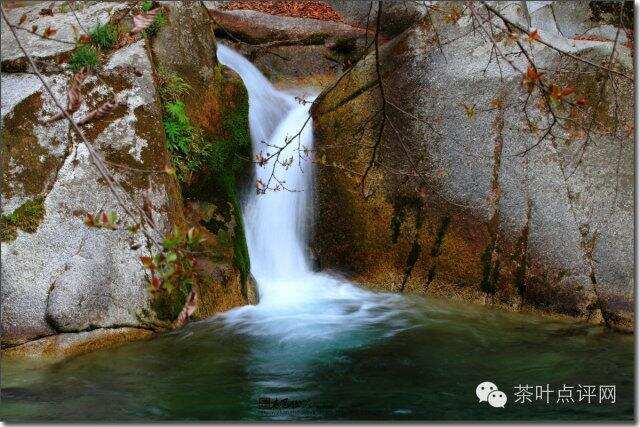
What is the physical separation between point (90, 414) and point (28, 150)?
7.82ft

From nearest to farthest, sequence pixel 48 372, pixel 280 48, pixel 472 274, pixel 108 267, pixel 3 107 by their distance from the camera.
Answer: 1. pixel 48 372
2. pixel 108 267
3. pixel 3 107
4. pixel 472 274
5. pixel 280 48

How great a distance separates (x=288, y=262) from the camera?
22.4 feet

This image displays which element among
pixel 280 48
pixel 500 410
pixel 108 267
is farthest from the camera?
pixel 280 48

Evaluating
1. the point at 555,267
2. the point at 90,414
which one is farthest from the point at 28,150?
the point at 555,267

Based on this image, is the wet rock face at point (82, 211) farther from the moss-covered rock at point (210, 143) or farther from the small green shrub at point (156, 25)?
the small green shrub at point (156, 25)

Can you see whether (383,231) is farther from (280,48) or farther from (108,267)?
(280,48)

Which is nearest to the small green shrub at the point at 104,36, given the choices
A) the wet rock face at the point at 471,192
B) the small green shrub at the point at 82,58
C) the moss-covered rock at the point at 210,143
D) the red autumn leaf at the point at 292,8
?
the small green shrub at the point at 82,58

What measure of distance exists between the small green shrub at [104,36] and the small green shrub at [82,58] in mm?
214

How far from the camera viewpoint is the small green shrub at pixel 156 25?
20.5 feet

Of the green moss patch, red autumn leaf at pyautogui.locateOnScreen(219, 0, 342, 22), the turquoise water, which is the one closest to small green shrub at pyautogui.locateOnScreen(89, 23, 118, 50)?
the green moss patch

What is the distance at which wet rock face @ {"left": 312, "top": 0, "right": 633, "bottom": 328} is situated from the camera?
5.87 meters

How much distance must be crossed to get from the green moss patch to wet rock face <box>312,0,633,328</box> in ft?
9.19

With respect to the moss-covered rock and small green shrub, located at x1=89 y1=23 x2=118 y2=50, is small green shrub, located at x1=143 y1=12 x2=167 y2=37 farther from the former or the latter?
small green shrub, located at x1=89 y1=23 x2=118 y2=50

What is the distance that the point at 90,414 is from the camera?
4.09 metres
